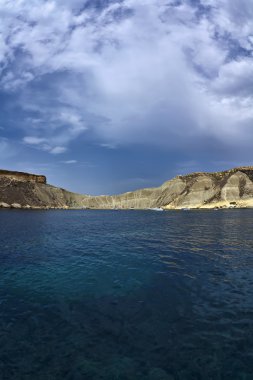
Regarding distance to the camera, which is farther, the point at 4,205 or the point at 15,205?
the point at 15,205

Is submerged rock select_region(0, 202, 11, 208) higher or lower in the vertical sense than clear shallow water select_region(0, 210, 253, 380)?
higher

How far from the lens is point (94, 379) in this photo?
9570 millimetres

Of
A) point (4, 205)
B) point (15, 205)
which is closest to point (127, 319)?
point (4, 205)

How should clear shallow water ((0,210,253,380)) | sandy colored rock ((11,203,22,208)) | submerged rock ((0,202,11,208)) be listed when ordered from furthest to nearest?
sandy colored rock ((11,203,22,208)) → submerged rock ((0,202,11,208)) → clear shallow water ((0,210,253,380))

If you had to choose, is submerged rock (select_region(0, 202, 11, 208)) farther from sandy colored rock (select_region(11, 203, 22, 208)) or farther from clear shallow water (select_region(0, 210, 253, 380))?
clear shallow water (select_region(0, 210, 253, 380))

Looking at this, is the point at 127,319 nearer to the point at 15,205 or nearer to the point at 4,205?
the point at 4,205

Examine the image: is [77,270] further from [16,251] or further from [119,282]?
[16,251]

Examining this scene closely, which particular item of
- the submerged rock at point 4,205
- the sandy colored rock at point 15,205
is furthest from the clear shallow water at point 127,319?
the sandy colored rock at point 15,205

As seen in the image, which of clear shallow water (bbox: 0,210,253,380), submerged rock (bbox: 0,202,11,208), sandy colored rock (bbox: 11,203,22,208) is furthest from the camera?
sandy colored rock (bbox: 11,203,22,208)

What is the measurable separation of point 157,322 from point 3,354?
667cm

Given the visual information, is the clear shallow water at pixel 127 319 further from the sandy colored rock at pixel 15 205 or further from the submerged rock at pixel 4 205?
the sandy colored rock at pixel 15 205

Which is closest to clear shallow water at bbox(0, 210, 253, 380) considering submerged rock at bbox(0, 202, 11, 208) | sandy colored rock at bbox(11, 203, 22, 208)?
submerged rock at bbox(0, 202, 11, 208)

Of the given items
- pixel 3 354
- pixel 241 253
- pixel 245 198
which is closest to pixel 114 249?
pixel 241 253

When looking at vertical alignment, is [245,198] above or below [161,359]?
above
